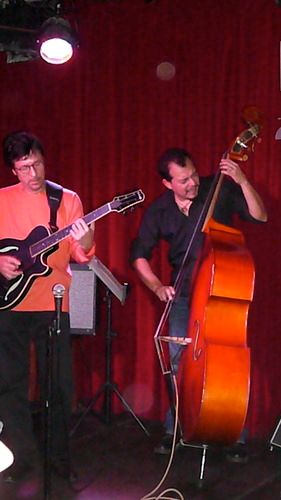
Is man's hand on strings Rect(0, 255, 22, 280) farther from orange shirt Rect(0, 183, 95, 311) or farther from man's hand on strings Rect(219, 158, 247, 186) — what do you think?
man's hand on strings Rect(219, 158, 247, 186)

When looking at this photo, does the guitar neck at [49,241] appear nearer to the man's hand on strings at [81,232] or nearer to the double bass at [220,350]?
the man's hand on strings at [81,232]

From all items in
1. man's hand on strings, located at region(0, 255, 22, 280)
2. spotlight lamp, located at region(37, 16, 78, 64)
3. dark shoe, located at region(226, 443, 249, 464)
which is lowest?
dark shoe, located at region(226, 443, 249, 464)

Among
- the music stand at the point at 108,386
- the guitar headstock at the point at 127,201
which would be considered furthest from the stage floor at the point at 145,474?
the guitar headstock at the point at 127,201

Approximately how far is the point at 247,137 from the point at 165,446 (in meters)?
1.65

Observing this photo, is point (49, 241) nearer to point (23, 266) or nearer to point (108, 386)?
point (23, 266)

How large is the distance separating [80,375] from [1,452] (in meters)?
3.40

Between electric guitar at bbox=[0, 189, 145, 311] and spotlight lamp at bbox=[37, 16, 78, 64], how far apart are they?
123 centimetres

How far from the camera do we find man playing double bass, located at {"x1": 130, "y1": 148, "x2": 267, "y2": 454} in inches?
135

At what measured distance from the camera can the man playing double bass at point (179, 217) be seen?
342cm

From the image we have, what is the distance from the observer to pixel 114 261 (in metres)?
4.60

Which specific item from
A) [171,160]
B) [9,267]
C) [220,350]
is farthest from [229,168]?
[9,267]

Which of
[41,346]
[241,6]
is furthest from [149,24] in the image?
[41,346]

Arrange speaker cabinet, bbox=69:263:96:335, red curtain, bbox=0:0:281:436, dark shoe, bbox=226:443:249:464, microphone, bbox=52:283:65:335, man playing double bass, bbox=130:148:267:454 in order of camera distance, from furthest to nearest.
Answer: speaker cabinet, bbox=69:263:96:335 → red curtain, bbox=0:0:281:436 → dark shoe, bbox=226:443:249:464 → man playing double bass, bbox=130:148:267:454 → microphone, bbox=52:283:65:335

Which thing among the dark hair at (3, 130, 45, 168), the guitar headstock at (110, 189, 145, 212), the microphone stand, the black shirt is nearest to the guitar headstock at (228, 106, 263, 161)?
the black shirt
